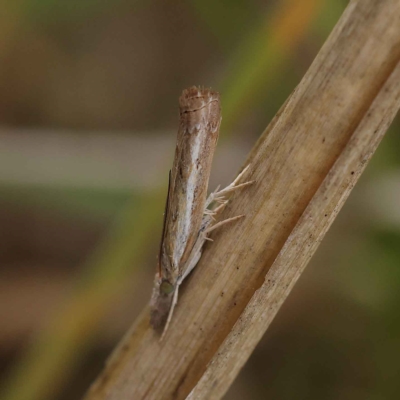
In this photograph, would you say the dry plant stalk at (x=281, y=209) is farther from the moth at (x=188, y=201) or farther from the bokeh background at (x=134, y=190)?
the bokeh background at (x=134, y=190)

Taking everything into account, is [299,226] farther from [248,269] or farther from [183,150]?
[183,150]

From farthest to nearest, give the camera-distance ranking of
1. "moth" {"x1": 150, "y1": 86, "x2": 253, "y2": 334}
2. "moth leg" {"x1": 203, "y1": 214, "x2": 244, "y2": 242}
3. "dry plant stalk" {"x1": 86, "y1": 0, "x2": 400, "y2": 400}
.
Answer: "moth" {"x1": 150, "y1": 86, "x2": 253, "y2": 334} < "moth leg" {"x1": 203, "y1": 214, "x2": 244, "y2": 242} < "dry plant stalk" {"x1": 86, "y1": 0, "x2": 400, "y2": 400}

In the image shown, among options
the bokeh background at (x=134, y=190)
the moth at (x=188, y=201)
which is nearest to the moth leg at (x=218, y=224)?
the moth at (x=188, y=201)

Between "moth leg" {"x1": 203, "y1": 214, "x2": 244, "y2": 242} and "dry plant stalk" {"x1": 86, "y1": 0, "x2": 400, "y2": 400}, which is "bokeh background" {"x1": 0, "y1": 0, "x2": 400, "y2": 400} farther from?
"dry plant stalk" {"x1": 86, "y1": 0, "x2": 400, "y2": 400}

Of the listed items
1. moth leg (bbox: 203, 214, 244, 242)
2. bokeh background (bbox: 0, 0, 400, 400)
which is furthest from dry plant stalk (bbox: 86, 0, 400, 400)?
bokeh background (bbox: 0, 0, 400, 400)

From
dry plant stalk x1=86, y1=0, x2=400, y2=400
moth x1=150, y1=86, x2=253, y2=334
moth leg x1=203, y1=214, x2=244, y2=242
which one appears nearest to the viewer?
dry plant stalk x1=86, y1=0, x2=400, y2=400
